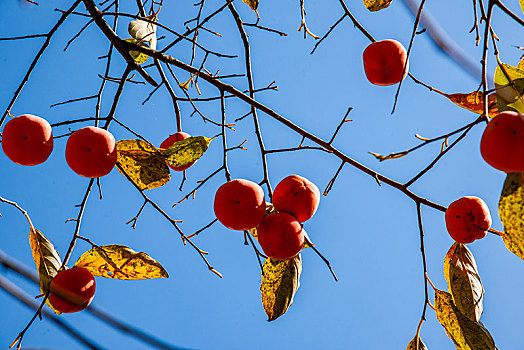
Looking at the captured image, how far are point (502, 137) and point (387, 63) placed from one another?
43cm

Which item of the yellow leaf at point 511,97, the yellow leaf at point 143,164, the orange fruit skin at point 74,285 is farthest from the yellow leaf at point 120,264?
the yellow leaf at point 511,97

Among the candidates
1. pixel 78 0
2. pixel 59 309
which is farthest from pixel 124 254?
pixel 78 0

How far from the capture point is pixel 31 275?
0.29m

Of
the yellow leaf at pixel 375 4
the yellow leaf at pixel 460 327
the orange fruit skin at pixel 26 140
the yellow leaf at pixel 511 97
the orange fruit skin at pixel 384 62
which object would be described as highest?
the yellow leaf at pixel 375 4

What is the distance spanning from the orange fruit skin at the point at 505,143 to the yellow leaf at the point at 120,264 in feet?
2.05

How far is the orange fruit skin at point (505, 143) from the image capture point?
671mm

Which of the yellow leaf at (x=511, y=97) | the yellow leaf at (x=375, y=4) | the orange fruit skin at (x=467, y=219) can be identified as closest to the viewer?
the yellow leaf at (x=511, y=97)

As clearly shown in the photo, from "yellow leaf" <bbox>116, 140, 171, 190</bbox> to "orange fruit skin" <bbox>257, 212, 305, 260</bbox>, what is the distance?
0.25 metres

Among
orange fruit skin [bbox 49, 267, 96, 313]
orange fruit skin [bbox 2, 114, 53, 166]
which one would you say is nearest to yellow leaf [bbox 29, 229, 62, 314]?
orange fruit skin [bbox 49, 267, 96, 313]

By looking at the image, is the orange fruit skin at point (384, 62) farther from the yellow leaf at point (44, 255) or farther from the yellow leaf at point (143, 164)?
the yellow leaf at point (44, 255)

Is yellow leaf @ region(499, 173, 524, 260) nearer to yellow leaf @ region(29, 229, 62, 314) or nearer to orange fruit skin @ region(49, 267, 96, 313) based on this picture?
orange fruit skin @ region(49, 267, 96, 313)

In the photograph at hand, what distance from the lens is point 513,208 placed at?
0.72 m

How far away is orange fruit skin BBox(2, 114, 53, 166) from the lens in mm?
983

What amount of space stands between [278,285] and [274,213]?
0.17 meters
